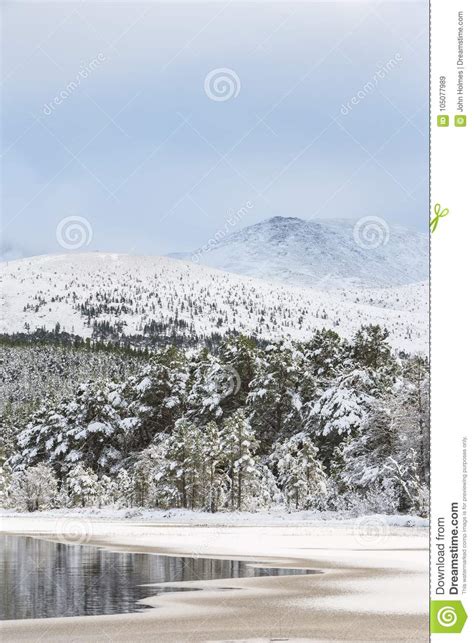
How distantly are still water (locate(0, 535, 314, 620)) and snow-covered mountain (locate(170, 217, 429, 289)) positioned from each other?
538 cm

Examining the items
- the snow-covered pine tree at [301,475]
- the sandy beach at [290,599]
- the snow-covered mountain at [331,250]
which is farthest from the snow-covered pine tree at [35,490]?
the sandy beach at [290,599]

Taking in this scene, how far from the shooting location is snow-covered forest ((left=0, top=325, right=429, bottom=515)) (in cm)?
1947

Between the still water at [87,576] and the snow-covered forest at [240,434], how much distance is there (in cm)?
674

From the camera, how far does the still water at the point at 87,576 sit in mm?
9453

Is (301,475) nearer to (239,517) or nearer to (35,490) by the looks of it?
(239,517)

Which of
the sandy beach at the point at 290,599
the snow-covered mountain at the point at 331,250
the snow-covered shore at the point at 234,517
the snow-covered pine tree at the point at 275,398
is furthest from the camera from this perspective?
the snow-covered pine tree at the point at 275,398

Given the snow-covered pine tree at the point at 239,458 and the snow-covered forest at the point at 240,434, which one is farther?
the snow-covered pine tree at the point at 239,458

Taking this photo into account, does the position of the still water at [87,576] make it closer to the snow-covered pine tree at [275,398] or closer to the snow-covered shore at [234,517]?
the snow-covered shore at [234,517]

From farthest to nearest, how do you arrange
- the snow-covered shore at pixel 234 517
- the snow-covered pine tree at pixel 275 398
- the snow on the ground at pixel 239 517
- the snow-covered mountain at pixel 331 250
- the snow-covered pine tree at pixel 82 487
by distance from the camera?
1. the snow-covered pine tree at pixel 275 398
2. the snow-covered pine tree at pixel 82 487
3. the snow-covered mountain at pixel 331 250
4. the snow-covered shore at pixel 234 517
5. the snow on the ground at pixel 239 517
